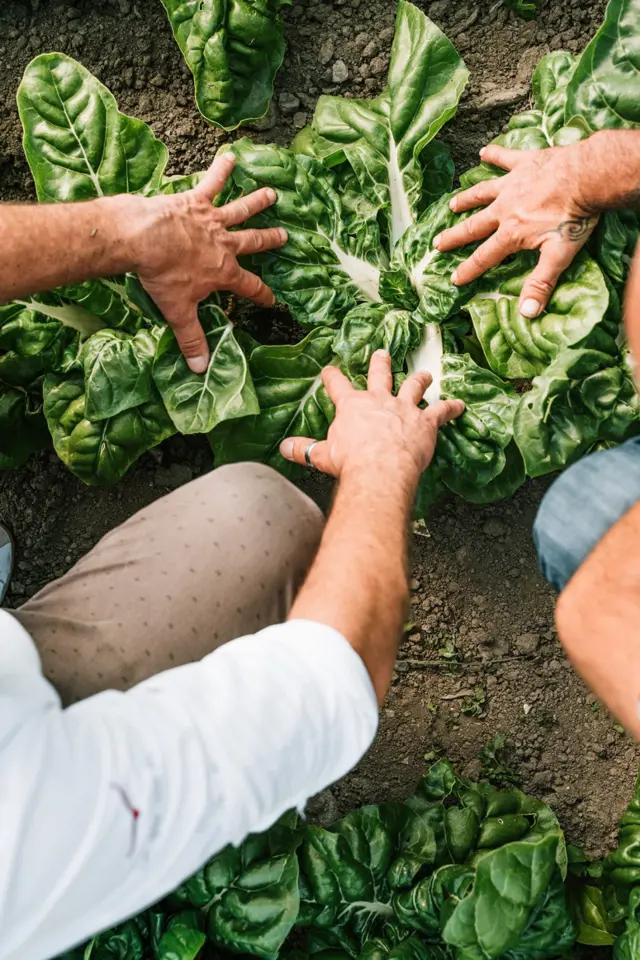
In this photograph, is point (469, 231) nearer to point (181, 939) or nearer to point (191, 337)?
point (191, 337)

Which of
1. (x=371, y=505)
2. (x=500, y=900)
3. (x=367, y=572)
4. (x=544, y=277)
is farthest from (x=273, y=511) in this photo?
(x=500, y=900)

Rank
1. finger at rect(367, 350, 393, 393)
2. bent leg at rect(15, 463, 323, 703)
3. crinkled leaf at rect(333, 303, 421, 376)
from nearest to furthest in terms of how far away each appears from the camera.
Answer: bent leg at rect(15, 463, 323, 703), finger at rect(367, 350, 393, 393), crinkled leaf at rect(333, 303, 421, 376)

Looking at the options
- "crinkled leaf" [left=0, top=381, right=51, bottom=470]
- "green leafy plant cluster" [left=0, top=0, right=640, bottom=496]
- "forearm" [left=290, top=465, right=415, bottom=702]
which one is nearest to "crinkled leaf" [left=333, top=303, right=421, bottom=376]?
"green leafy plant cluster" [left=0, top=0, right=640, bottom=496]

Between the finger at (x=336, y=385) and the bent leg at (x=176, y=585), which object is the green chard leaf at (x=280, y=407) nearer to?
the finger at (x=336, y=385)

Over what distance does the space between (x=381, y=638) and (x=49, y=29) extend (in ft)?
6.70

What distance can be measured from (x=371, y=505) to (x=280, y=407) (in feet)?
1.97

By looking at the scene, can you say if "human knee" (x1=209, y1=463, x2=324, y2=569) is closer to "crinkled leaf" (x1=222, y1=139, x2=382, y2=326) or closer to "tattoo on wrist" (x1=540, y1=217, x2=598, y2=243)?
"crinkled leaf" (x1=222, y1=139, x2=382, y2=326)

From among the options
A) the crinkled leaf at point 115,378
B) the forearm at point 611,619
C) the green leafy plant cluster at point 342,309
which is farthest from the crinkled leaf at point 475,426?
the crinkled leaf at point 115,378

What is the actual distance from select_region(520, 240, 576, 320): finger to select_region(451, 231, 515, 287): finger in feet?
0.25

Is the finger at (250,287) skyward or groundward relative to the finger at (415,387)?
skyward

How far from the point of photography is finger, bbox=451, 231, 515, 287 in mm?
1770

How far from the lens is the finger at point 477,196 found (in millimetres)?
1782

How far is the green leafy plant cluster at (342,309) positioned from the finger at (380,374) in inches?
2.3

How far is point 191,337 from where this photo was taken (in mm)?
1870
